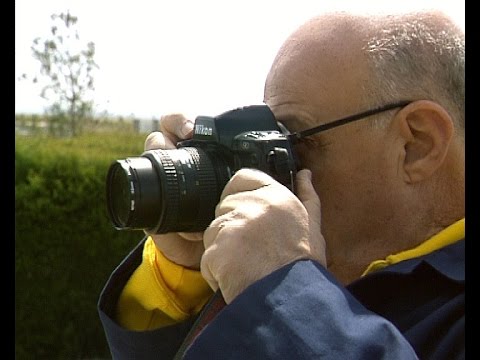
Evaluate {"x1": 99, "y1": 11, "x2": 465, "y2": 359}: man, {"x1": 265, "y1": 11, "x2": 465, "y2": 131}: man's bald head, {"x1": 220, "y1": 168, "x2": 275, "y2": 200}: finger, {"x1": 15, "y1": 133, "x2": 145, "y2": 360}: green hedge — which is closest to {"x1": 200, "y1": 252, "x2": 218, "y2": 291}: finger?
{"x1": 99, "y1": 11, "x2": 465, "y2": 359}: man

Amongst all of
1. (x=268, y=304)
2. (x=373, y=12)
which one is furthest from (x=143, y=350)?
(x=373, y=12)

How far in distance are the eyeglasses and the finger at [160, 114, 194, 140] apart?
29 cm

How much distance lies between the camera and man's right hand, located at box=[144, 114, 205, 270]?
1.77 m

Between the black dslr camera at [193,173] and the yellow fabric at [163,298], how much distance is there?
287 mm

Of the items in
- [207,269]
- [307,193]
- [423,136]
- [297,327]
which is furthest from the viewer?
[423,136]

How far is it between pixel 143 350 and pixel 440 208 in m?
0.65

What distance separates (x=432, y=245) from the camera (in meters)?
1.43

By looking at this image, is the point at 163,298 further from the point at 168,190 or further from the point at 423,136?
the point at 423,136

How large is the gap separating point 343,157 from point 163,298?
0.51 metres

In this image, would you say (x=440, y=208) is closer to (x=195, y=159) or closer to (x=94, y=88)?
(x=195, y=159)

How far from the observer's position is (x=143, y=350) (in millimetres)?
1692

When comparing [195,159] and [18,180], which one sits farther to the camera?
[18,180]

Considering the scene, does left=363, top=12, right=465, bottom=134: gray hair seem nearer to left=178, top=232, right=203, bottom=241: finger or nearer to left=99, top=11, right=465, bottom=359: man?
left=99, top=11, right=465, bottom=359: man

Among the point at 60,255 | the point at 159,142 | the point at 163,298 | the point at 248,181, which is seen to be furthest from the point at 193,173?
the point at 60,255
